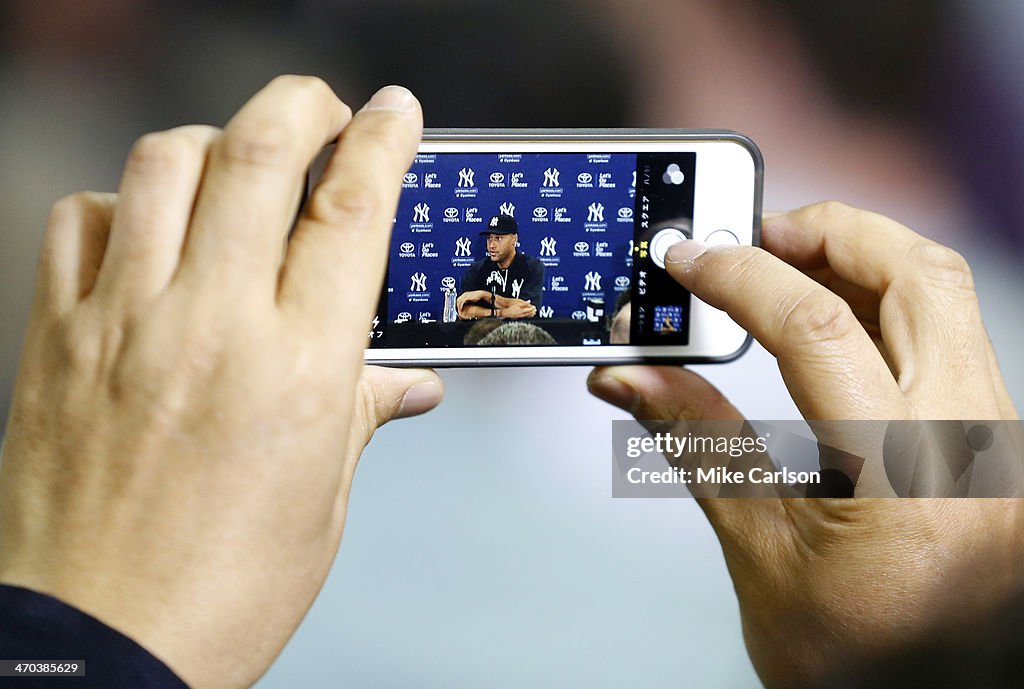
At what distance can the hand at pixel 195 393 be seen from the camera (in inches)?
12.8

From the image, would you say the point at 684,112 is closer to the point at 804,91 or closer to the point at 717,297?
the point at 804,91

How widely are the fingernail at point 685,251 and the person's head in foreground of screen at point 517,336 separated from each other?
10 cm

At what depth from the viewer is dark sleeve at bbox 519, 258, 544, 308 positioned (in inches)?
22.2

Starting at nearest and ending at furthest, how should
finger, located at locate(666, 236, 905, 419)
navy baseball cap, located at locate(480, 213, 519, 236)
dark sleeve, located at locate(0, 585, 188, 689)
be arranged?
dark sleeve, located at locate(0, 585, 188, 689) < finger, located at locate(666, 236, 905, 419) < navy baseball cap, located at locate(480, 213, 519, 236)

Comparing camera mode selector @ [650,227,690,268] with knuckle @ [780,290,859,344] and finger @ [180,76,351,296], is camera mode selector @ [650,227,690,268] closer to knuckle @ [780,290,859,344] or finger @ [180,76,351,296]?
knuckle @ [780,290,859,344]

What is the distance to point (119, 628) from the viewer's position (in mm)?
313

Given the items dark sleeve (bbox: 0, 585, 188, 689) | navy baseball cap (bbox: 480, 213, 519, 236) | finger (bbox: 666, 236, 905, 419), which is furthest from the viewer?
navy baseball cap (bbox: 480, 213, 519, 236)

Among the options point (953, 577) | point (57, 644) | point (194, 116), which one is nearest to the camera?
point (57, 644)

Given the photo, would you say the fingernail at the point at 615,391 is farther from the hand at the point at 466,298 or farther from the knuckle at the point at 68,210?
the knuckle at the point at 68,210

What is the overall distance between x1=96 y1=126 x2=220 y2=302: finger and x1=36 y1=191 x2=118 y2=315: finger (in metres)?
0.02

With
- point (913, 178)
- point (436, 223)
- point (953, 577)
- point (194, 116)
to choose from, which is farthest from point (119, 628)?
point (913, 178)

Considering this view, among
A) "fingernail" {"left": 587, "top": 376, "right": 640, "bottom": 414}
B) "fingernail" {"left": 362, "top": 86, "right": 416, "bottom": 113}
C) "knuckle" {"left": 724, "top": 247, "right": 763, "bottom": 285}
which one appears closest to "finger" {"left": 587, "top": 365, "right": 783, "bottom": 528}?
"fingernail" {"left": 587, "top": 376, "right": 640, "bottom": 414}

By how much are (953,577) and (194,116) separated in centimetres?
76

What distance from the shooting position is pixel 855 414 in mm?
451
